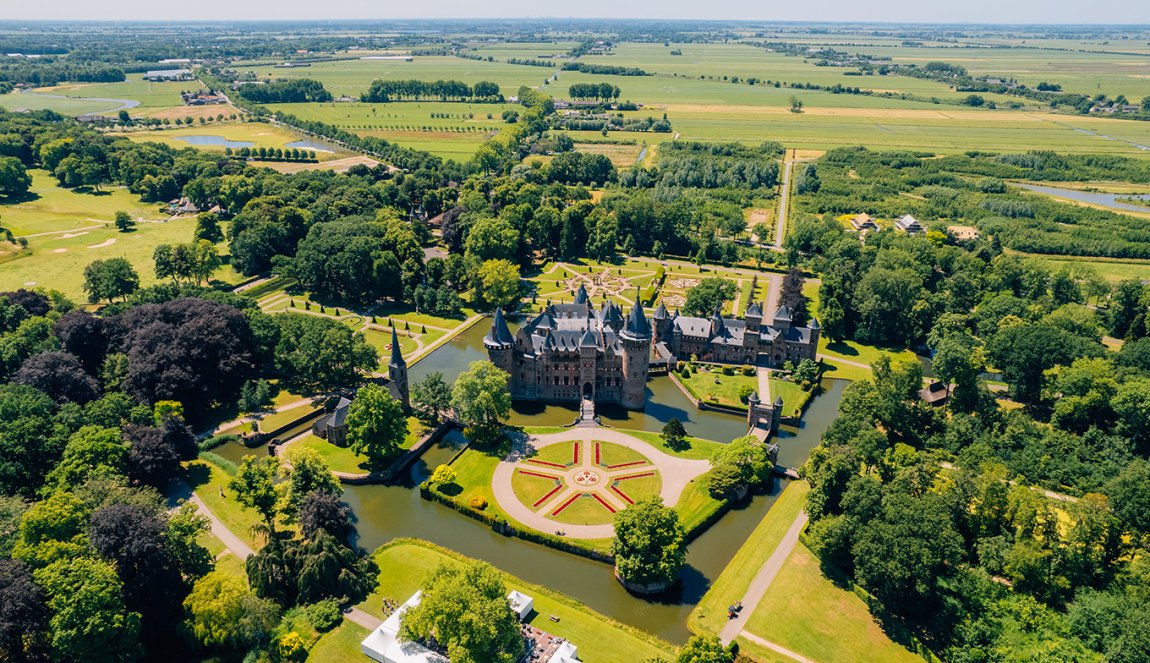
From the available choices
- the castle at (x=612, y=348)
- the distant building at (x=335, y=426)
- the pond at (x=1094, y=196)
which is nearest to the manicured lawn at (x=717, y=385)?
the castle at (x=612, y=348)

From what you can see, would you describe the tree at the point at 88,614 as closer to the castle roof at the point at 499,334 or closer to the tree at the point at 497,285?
the castle roof at the point at 499,334

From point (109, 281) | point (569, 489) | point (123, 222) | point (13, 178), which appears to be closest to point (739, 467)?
point (569, 489)

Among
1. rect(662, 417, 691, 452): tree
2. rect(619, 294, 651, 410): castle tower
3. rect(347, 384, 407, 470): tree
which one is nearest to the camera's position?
rect(347, 384, 407, 470): tree

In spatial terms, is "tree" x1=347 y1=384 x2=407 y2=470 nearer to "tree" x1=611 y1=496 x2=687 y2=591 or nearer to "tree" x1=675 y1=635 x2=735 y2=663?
"tree" x1=611 y1=496 x2=687 y2=591

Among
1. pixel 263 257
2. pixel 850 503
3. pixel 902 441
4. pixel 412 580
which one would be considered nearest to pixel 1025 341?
pixel 902 441

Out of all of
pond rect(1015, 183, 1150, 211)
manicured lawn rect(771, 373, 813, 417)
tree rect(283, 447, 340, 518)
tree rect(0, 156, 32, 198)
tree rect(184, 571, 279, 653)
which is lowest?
manicured lawn rect(771, 373, 813, 417)

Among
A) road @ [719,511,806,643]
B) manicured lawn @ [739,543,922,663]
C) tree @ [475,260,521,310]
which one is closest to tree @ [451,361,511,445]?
road @ [719,511,806,643]

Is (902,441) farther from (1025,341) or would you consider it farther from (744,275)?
(744,275)
